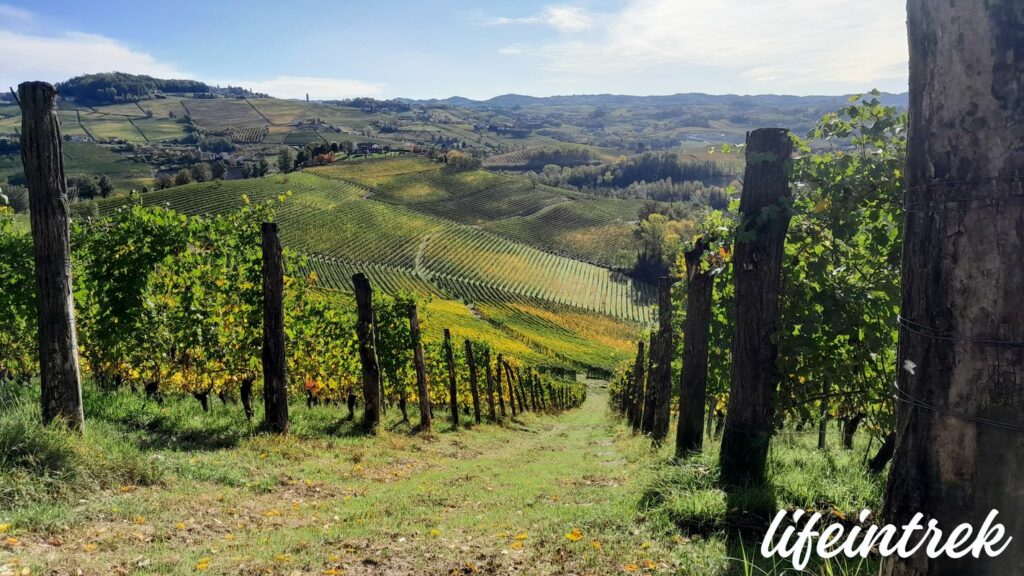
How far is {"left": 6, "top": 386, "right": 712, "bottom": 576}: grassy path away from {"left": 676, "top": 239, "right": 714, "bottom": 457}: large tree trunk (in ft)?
3.46

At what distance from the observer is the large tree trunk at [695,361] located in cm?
715

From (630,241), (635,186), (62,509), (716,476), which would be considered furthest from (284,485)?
(635,186)

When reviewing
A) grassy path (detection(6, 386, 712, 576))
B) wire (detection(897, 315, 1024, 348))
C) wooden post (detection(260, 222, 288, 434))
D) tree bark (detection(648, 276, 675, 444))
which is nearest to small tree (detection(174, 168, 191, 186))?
wooden post (detection(260, 222, 288, 434))

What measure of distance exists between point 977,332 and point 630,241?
10473 cm

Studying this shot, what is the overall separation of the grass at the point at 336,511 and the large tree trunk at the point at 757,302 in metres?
0.33

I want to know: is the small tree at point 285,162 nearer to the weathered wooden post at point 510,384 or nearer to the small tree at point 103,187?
the small tree at point 103,187

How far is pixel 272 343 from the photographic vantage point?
367 inches

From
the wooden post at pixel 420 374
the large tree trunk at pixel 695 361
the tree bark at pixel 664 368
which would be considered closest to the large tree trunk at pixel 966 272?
the large tree trunk at pixel 695 361

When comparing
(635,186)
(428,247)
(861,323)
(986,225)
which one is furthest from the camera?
(635,186)

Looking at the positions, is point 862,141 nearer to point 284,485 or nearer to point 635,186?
point 284,485

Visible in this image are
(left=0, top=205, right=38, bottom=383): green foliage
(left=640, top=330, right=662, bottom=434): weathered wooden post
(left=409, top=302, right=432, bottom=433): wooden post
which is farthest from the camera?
(left=640, top=330, right=662, bottom=434): weathered wooden post

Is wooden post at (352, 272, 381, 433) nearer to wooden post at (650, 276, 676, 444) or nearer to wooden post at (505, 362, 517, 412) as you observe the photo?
wooden post at (650, 276, 676, 444)

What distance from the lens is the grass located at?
13.5ft

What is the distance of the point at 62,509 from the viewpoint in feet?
15.9
